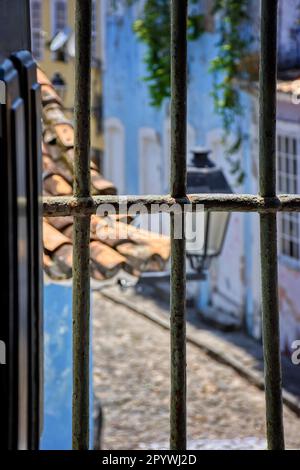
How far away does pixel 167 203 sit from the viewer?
63.1 inches

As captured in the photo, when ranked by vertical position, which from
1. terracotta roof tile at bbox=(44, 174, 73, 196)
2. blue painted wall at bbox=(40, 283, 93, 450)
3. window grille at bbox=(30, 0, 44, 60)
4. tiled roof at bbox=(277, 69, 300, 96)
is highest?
window grille at bbox=(30, 0, 44, 60)

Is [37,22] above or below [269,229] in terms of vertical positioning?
above

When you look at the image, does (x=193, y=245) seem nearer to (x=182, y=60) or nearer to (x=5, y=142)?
(x=182, y=60)

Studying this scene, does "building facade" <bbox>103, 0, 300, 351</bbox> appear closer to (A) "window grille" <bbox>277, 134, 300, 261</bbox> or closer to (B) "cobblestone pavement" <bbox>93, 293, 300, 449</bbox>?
(A) "window grille" <bbox>277, 134, 300, 261</bbox>

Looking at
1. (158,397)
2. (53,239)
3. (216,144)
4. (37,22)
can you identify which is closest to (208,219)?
(53,239)

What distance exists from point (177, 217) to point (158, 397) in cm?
998

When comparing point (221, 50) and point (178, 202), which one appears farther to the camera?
point (221, 50)

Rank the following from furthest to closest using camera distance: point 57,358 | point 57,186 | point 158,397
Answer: point 158,397 → point 57,358 → point 57,186

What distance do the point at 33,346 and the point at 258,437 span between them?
356 inches

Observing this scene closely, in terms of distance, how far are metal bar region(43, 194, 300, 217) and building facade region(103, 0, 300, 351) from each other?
9.36 meters

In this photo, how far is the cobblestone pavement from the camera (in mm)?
10070

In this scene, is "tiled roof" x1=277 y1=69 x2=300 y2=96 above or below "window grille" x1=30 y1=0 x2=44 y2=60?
below

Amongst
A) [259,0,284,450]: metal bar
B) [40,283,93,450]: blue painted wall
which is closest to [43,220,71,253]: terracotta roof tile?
[40,283,93,450]: blue painted wall

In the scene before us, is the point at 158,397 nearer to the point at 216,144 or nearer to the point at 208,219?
the point at 208,219
